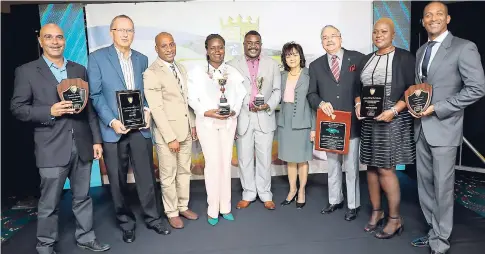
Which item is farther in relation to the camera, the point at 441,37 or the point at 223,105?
the point at 223,105

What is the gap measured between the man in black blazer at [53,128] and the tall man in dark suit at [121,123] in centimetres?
10

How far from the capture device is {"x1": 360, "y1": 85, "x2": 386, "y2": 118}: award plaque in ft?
9.61

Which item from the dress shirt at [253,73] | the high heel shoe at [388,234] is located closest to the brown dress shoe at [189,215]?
the dress shirt at [253,73]

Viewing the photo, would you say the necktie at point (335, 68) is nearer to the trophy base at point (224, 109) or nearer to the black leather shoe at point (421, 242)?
the trophy base at point (224, 109)

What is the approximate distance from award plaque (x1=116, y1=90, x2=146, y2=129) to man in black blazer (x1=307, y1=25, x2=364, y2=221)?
1531mm

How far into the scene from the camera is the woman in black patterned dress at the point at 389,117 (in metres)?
2.98

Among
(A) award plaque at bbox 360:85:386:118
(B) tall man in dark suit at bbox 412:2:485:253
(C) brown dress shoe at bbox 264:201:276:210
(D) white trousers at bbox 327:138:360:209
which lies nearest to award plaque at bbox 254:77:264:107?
(D) white trousers at bbox 327:138:360:209

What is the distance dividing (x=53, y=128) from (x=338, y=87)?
2.34 metres

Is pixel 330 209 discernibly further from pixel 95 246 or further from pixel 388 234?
pixel 95 246

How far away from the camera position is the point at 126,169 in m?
3.32

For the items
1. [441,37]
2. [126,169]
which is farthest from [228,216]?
[441,37]

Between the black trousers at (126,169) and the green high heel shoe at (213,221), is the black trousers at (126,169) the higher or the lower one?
A: the higher one

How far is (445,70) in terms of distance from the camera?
2.76 m

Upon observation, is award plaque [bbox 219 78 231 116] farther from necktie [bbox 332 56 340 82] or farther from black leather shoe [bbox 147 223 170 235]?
black leather shoe [bbox 147 223 170 235]
